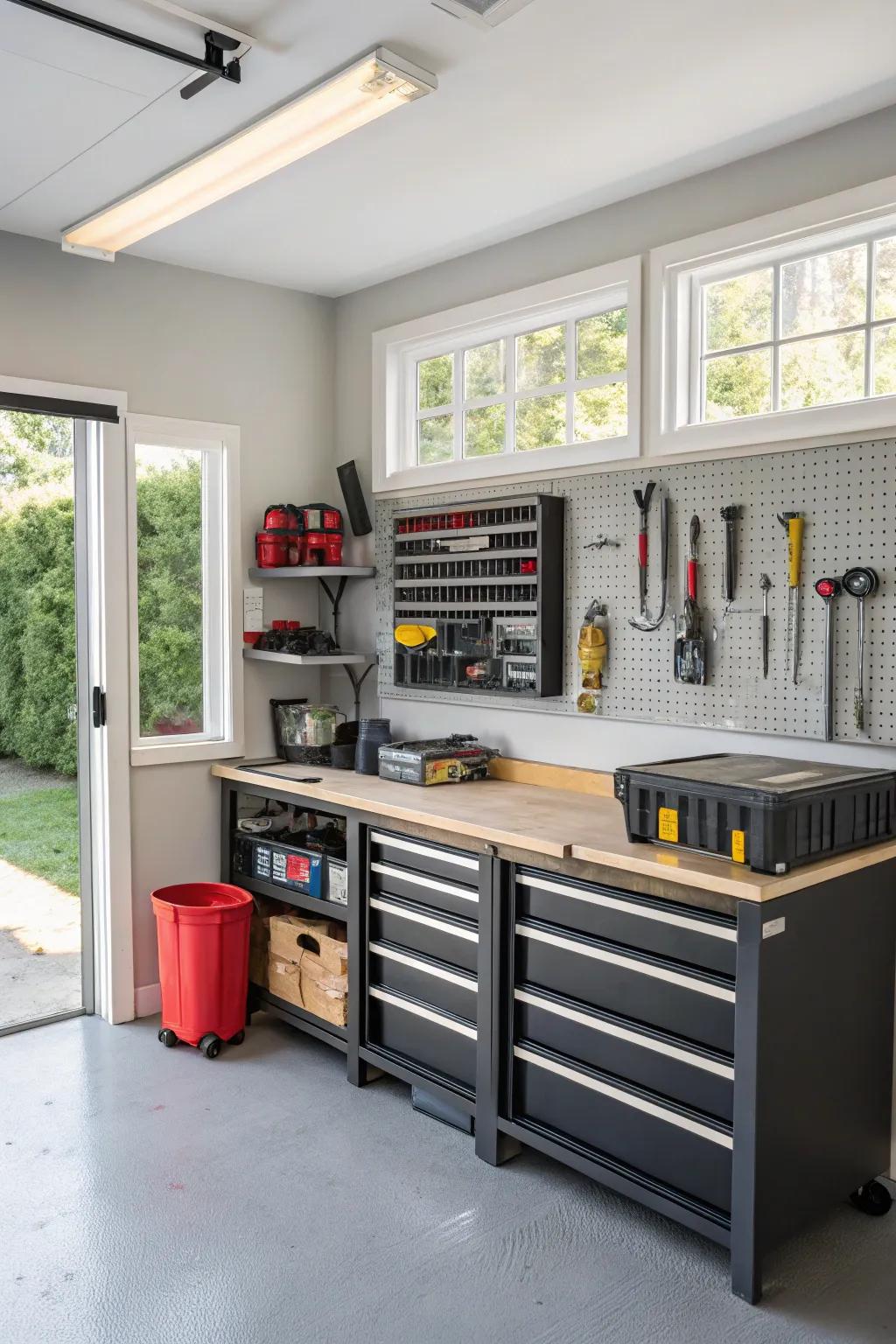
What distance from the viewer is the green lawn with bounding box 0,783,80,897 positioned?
387 centimetres

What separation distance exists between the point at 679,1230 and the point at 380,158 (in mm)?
3044

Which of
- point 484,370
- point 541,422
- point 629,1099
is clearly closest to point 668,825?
point 629,1099

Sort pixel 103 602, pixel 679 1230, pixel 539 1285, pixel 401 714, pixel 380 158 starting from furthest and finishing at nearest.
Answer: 1. pixel 401 714
2. pixel 103 602
3. pixel 380 158
4. pixel 679 1230
5. pixel 539 1285

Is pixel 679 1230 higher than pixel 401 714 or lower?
lower

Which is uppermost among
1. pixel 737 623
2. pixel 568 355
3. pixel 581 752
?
pixel 568 355

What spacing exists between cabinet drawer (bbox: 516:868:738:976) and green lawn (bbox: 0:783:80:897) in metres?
2.01

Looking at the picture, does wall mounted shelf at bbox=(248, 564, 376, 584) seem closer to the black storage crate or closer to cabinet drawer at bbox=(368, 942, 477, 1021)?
cabinet drawer at bbox=(368, 942, 477, 1021)

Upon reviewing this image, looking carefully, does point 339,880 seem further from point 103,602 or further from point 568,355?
point 568,355

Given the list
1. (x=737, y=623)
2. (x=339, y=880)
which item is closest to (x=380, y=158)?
(x=737, y=623)

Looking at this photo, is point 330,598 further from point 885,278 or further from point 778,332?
point 885,278

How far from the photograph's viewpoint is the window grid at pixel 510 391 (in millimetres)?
3580

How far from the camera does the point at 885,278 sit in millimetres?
2820

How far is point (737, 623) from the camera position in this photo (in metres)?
3.05

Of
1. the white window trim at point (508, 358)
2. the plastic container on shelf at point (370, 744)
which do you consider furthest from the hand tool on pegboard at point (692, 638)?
the plastic container on shelf at point (370, 744)
